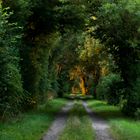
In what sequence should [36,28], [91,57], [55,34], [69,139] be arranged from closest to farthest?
[69,139]
[36,28]
[55,34]
[91,57]

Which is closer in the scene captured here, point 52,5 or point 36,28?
point 52,5

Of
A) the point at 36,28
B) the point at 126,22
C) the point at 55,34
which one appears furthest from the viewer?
the point at 55,34

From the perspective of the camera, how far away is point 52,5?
34938mm

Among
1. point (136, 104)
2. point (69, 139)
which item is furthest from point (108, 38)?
point (69, 139)

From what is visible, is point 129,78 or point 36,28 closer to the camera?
point 129,78

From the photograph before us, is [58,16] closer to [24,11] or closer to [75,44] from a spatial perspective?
[24,11]

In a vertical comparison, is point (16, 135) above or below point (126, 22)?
below

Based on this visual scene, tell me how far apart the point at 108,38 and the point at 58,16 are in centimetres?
413

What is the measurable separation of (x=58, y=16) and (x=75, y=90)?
9560 cm

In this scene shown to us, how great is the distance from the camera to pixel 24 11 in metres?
29.6

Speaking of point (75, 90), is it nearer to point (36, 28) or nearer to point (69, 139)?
point (36, 28)

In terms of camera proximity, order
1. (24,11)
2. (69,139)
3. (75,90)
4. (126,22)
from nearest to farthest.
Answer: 1. (69,139)
2. (24,11)
3. (126,22)
4. (75,90)

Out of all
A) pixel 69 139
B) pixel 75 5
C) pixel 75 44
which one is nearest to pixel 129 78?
pixel 75 5

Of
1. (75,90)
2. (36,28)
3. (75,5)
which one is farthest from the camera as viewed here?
(75,90)
